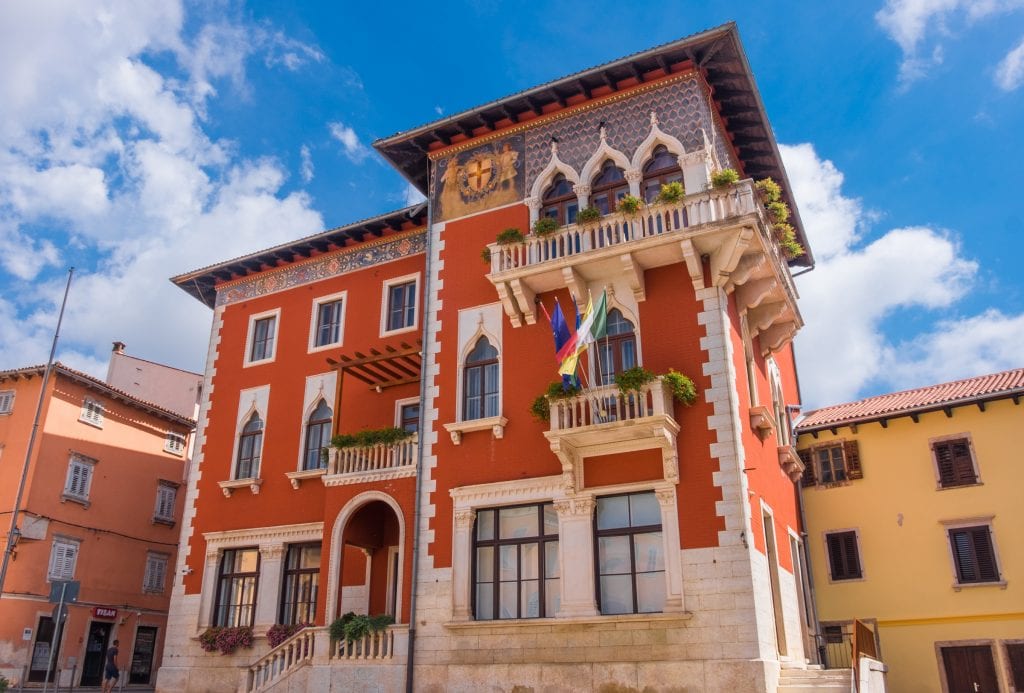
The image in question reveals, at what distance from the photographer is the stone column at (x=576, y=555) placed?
61.2 ft

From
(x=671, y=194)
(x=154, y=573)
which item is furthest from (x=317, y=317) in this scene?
(x=154, y=573)

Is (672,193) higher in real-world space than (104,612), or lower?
higher

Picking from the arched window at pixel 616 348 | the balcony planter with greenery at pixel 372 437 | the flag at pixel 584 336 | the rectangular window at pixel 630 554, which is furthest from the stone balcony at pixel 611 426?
the balcony planter with greenery at pixel 372 437

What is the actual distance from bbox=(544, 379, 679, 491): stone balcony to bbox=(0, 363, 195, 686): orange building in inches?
784

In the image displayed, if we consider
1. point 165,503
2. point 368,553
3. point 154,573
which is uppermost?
point 165,503

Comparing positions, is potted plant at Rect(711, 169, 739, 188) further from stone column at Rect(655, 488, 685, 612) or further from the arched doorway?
the arched doorway

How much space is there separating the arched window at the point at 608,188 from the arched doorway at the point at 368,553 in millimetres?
9288

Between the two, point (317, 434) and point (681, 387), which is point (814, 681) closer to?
point (681, 387)

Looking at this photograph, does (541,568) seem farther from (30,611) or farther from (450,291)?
(30,611)

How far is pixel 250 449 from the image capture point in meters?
27.2

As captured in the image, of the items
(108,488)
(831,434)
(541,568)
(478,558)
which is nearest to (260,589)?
(478,558)

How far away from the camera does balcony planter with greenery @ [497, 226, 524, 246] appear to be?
71.7 feet

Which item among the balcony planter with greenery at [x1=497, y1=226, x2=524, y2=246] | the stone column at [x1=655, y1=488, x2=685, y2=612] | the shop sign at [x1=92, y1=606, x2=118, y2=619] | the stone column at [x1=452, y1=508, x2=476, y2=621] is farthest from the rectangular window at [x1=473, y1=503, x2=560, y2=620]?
the shop sign at [x1=92, y1=606, x2=118, y2=619]

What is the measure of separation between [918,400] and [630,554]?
523 inches
